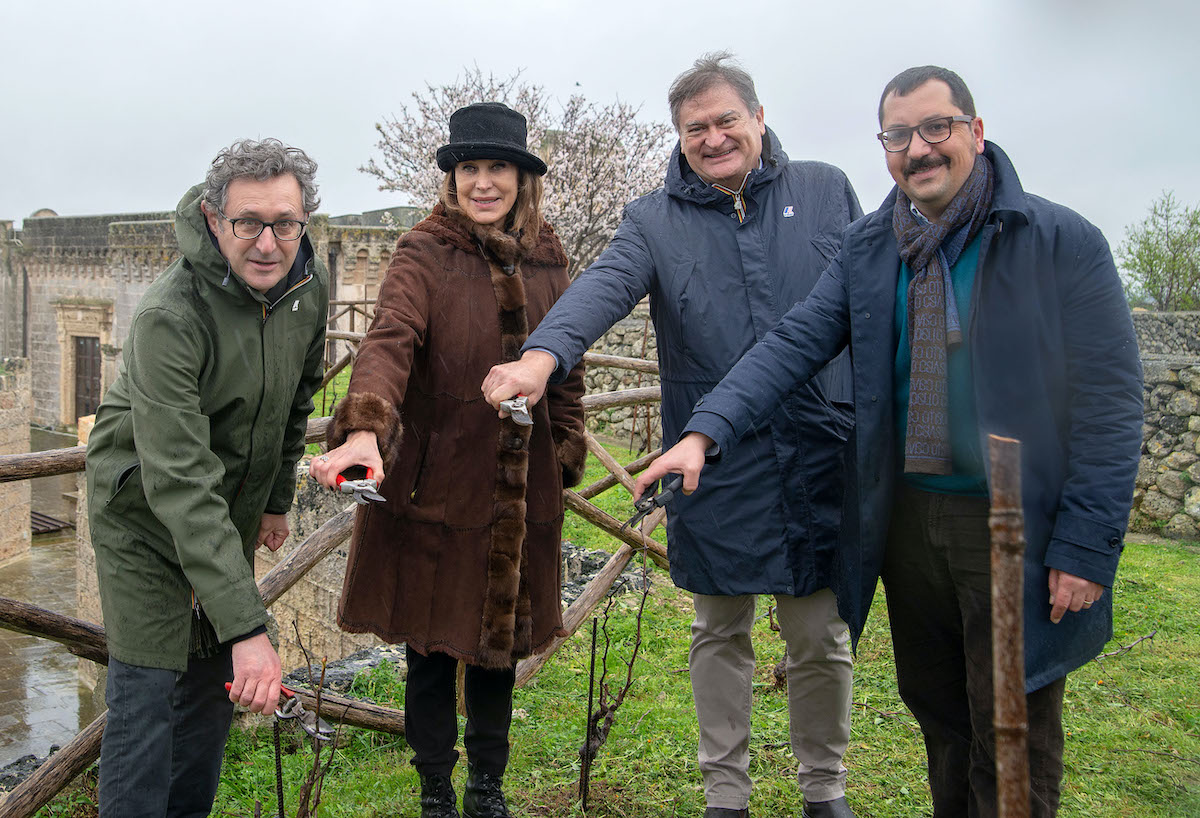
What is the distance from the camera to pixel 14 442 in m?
17.4

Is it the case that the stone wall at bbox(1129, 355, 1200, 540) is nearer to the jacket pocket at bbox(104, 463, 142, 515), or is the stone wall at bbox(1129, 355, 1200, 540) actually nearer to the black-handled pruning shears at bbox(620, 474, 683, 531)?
the black-handled pruning shears at bbox(620, 474, 683, 531)

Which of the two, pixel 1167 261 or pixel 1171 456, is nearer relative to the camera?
pixel 1171 456

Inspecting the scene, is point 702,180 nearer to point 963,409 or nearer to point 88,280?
point 963,409

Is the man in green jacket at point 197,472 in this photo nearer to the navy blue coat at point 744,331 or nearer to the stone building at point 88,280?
the navy blue coat at point 744,331

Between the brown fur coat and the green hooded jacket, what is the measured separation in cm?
37

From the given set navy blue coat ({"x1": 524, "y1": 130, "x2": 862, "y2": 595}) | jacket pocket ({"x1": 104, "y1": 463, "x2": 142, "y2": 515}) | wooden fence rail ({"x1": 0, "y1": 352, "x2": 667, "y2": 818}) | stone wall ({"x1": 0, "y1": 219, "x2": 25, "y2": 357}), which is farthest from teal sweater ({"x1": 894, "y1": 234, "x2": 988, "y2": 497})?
stone wall ({"x1": 0, "y1": 219, "x2": 25, "y2": 357})

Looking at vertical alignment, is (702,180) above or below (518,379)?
above

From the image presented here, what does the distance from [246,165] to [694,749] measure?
2.36 meters

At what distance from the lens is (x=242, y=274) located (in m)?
2.08

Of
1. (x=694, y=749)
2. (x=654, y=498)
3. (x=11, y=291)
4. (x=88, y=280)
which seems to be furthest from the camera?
(x=11, y=291)

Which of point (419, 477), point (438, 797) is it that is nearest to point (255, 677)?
point (419, 477)

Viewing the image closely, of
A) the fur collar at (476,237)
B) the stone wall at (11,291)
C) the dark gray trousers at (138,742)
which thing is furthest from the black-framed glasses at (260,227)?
the stone wall at (11,291)

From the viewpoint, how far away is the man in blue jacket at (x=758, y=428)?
2424mm

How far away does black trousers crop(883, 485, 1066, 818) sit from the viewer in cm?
189
